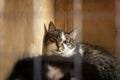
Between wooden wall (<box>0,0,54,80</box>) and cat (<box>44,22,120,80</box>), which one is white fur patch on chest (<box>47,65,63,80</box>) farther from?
cat (<box>44,22,120,80</box>)

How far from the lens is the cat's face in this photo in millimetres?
1568

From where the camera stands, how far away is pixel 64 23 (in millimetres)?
1529

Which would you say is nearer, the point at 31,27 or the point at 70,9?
the point at 31,27

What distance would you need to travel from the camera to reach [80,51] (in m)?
1.73

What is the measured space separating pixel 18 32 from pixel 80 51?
627 mm

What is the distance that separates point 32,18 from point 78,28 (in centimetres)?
45

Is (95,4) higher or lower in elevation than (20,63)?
higher

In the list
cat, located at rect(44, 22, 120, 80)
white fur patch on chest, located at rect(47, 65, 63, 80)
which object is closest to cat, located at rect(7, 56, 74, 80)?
white fur patch on chest, located at rect(47, 65, 63, 80)

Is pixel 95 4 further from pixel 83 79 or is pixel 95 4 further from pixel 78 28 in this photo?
pixel 83 79

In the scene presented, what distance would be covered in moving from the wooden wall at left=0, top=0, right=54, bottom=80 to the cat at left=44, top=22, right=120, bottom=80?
0.49 ft

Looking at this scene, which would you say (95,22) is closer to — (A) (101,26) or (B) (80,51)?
(A) (101,26)

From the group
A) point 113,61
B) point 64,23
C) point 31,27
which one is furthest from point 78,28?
point 31,27

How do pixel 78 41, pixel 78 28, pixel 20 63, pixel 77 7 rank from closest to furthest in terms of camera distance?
pixel 20 63
pixel 77 7
pixel 78 28
pixel 78 41

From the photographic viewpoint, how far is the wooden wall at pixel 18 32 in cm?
103
